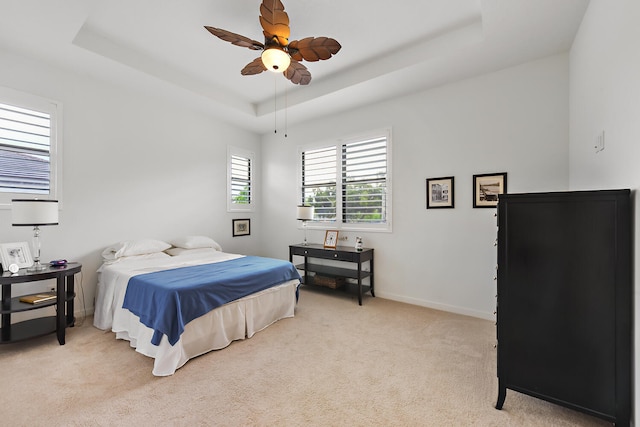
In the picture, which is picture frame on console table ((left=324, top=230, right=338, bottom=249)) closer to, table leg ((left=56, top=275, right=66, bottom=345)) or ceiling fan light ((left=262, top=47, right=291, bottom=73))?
ceiling fan light ((left=262, top=47, right=291, bottom=73))

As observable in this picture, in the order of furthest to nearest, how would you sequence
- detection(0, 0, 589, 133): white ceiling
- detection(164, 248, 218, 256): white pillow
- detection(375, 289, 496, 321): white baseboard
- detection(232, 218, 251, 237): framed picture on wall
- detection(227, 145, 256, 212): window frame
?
detection(232, 218, 251, 237): framed picture on wall, detection(227, 145, 256, 212): window frame, detection(164, 248, 218, 256): white pillow, detection(375, 289, 496, 321): white baseboard, detection(0, 0, 589, 133): white ceiling

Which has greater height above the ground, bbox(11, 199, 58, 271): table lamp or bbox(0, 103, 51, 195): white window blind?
bbox(0, 103, 51, 195): white window blind

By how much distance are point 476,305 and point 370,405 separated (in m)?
2.18

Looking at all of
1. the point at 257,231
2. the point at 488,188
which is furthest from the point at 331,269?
the point at 488,188

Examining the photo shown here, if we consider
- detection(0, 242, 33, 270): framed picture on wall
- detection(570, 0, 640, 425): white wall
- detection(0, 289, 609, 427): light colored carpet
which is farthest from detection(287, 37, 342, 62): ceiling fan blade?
detection(0, 242, 33, 270): framed picture on wall

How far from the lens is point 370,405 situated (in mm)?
1901

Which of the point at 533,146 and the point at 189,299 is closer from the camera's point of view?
the point at 189,299

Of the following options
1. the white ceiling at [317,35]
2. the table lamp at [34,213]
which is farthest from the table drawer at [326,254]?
the table lamp at [34,213]

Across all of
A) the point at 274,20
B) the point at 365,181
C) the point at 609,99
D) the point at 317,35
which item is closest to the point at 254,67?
the point at 274,20

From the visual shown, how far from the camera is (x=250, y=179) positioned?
5.59 metres

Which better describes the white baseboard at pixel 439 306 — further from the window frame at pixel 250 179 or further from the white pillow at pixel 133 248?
the white pillow at pixel 133 248

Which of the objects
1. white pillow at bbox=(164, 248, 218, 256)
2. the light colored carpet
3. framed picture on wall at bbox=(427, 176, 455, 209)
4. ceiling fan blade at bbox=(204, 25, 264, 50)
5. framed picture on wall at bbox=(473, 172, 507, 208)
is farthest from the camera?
white pillow at bbox=(164, 248, 218, 256)

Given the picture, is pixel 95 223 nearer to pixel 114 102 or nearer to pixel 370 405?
pixel 114 102

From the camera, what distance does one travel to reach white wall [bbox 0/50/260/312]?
3.28 metres
